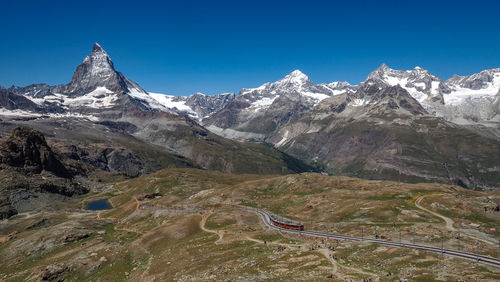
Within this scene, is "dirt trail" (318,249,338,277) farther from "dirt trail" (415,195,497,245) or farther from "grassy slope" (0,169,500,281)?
"dirt trail" (415,195,497,245)

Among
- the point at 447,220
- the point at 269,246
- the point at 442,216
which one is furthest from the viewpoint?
the point at 442,216

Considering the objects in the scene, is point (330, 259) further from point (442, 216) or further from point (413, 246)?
point (442, 216)

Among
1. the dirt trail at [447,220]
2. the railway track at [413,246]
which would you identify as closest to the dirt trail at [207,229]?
the railway track at [413,246]

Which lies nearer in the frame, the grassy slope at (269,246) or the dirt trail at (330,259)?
the dirt trail at (330,259)

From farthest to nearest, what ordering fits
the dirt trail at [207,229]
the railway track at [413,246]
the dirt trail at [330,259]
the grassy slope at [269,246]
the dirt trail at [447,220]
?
the dirt trail at [207,229]
the dirt trail at [447,220]
the railway track at [413,246]
the grassy slope at [269,246]
the dirt trail at [330,259]

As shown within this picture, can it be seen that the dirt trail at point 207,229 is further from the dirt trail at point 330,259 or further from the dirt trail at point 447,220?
the dirt trail at point 447,220

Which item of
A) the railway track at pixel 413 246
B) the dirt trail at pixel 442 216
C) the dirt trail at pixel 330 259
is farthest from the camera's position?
the dirt trail at pixel 442 216

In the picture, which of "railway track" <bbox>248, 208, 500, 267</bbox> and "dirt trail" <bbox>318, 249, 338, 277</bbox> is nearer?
"dirt trail" <bbox>318, 249, 338, 277</bbox>

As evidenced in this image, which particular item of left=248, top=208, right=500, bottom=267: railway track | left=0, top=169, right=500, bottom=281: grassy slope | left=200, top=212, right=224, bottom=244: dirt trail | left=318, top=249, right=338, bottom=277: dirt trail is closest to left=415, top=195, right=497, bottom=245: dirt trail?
left=0, top=169, right=500, bottom=281: grassy slope

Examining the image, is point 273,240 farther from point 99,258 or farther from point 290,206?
point 290,206

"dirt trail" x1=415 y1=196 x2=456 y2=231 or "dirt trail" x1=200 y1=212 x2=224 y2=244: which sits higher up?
"dirt trail" x1=415 y1=196 x2=456 y2=231

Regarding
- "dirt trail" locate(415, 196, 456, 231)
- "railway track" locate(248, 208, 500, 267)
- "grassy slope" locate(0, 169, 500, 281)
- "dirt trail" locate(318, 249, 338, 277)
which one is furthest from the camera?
"dirt trail" locate(415, 196, 456, 231)

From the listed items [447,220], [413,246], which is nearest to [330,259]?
[413,246]

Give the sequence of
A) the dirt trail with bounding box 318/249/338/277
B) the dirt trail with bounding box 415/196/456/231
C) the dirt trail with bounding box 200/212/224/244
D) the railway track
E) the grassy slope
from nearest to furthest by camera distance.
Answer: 1. the dirt trail with bounding box 318/249/338/277
2. the grassy slope
3. the railway track
4. the dirt trail with bounding box 415/196/456/231
5. the dirt trail with bounding box 200/212/224/244
